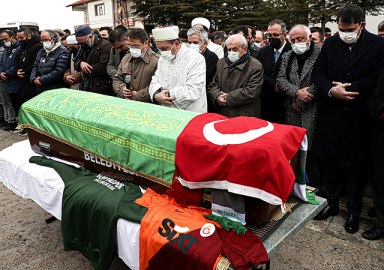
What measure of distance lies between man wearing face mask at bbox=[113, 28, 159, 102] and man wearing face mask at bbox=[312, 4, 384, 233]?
74.3 inches

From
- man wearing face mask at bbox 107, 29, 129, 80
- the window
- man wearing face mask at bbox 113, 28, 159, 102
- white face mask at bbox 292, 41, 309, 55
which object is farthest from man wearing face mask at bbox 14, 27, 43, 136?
the window

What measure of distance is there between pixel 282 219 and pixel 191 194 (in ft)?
1.97

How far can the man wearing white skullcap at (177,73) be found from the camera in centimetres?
321

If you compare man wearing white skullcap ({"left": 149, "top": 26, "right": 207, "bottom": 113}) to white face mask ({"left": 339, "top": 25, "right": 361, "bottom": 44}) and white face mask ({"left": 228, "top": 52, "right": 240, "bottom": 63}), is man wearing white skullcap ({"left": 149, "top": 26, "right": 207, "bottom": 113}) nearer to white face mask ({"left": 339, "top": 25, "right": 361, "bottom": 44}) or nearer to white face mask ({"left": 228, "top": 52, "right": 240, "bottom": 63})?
white face mask ({"left": 228, "top": 52, "right": 240, "bottom": 63})

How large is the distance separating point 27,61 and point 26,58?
69mm

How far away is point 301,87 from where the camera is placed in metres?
3.53

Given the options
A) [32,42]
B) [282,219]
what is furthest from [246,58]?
[32,42]

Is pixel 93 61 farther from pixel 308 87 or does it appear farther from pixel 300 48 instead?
pixel 308 87

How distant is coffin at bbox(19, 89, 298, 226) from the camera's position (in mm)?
2135

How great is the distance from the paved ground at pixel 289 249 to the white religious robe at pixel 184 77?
1683 mm

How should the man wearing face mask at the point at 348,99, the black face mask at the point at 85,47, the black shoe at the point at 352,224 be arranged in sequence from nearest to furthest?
1. the man wearing face mask at the point at 348,99
2. the black shoe at the point at 352,224
3. the black face mask at the point at 85,47

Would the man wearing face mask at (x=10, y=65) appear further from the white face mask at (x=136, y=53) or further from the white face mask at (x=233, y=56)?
the white face mask at (x=233, y=56)

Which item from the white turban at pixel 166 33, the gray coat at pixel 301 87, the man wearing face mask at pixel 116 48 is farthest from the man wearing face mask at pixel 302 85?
the man wearing face mask at pixel 116 48

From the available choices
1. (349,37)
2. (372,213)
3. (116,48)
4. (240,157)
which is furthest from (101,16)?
(240,157)
